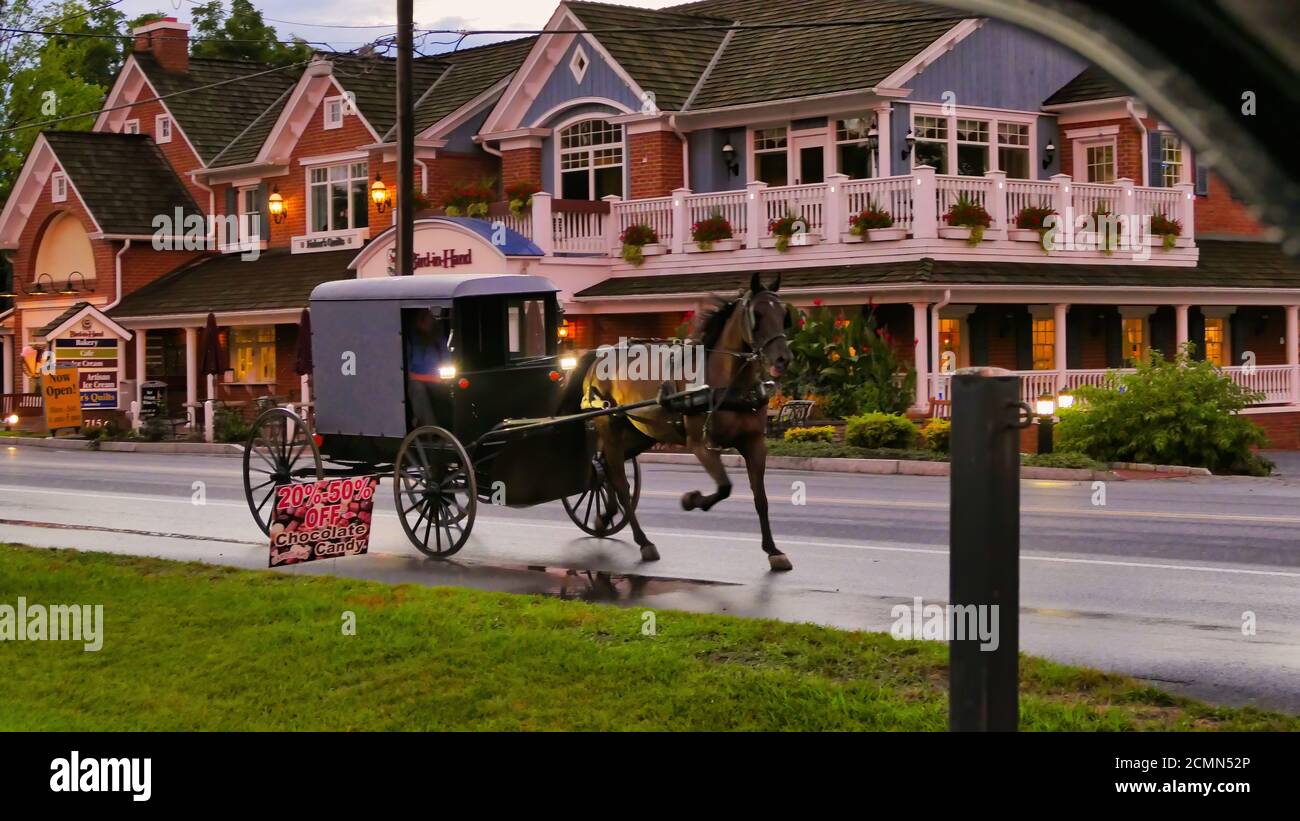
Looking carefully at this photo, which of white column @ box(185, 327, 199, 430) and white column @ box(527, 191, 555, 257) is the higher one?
white column @ box(527, 191, 555, 257)

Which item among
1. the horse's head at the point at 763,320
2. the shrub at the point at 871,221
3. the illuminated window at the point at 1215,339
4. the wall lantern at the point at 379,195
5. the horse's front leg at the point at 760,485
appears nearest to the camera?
the horse's head at the point at 763,320

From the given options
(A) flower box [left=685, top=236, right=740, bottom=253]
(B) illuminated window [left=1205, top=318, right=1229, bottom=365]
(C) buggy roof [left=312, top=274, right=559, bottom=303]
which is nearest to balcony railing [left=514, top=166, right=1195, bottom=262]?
(A) flower box [left=685, top=236, right=740, bottom=253]

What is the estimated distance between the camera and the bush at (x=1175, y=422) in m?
23.9

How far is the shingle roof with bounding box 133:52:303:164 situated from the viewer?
5016 cm

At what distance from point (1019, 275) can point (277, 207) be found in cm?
2362

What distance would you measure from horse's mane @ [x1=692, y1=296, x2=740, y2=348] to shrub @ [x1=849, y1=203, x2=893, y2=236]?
17.8 meters

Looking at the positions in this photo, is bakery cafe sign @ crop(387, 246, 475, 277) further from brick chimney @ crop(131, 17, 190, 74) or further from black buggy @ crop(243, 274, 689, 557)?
brick chimney @ crop(131, 17, 190, 74)

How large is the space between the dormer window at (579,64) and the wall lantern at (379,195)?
20.3ft

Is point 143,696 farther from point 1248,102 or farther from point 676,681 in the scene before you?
point 1248,102

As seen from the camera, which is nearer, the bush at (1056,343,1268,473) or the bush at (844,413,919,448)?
the bush at (1056,343,1268,473)

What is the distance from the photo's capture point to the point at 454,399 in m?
13.9

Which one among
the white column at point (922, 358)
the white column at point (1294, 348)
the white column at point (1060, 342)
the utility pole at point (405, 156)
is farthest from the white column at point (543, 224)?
the white column at point (1294, 348)

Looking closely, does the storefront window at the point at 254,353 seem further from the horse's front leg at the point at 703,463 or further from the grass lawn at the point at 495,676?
the grass lawn at the point at 495,676
